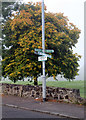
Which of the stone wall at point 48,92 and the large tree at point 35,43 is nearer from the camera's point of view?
the stone wall at point 48,92

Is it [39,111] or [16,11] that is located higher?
[16,11]

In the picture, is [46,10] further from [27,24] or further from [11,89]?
[11,89]

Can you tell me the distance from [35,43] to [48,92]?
5161 millimetres

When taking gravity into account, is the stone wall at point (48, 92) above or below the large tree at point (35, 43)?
below

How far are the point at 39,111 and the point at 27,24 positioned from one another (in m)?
10.7

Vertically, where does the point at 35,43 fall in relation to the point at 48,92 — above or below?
above

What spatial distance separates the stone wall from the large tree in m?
1.60

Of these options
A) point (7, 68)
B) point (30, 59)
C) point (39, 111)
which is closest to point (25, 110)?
point (39, 111)

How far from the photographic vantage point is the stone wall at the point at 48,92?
13.1 metres

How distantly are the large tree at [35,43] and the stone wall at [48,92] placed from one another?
5.25 ft

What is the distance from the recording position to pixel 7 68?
20234mm

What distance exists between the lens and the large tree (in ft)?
61.5

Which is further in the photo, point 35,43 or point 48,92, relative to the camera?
point 35,43

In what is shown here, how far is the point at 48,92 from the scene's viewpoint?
15188mm
